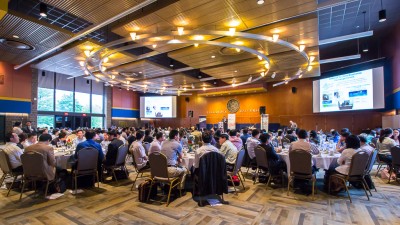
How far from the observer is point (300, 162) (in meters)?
4.31

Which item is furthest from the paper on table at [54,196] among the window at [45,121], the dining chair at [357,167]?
the window at [45,121]

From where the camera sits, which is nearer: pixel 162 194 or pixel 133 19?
pixel 162 194

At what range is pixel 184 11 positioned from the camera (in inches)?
235

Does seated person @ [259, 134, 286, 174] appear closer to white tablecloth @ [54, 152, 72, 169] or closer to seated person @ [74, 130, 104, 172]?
seated person @ [74, 130, 104, 172]

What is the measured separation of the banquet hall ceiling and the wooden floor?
4.48 metres

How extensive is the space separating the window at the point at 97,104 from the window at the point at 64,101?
183 cm

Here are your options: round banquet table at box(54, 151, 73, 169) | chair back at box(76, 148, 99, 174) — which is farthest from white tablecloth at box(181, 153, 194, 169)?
round banquet table at box(54, 151, 73, 169)

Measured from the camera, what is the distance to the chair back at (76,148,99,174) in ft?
15.1

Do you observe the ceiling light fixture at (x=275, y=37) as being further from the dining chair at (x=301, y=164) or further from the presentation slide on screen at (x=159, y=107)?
the presentation slide on screen at (x=159, y=107)

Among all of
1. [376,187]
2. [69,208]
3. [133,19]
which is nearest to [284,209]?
[376,187]

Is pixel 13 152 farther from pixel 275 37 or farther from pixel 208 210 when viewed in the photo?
pixel 275 37

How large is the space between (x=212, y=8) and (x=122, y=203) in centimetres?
504

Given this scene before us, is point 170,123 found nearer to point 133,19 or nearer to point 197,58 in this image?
point 197,58

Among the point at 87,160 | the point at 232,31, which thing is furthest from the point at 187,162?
the point at 232,31
